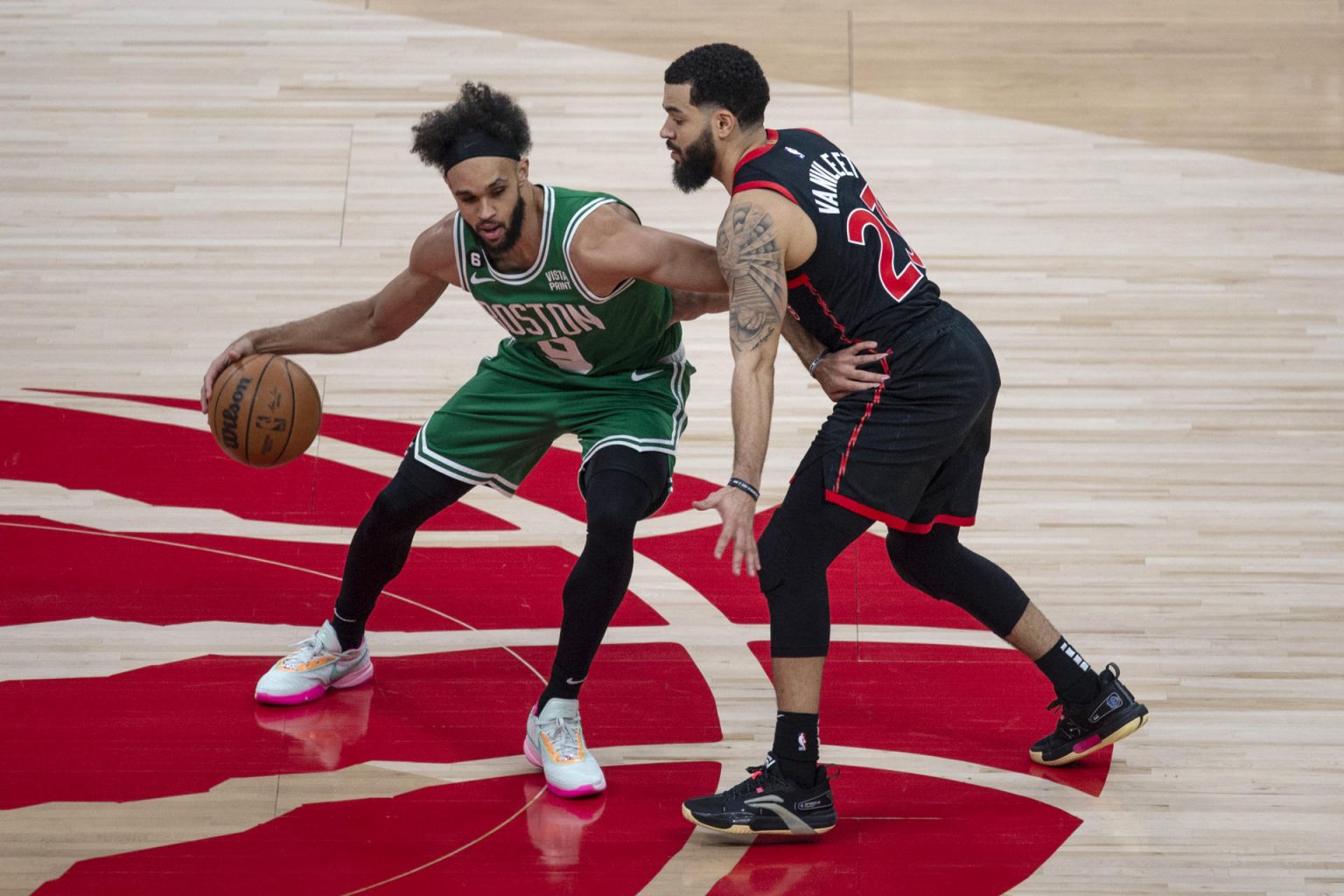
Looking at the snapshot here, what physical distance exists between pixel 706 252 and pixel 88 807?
1.93m

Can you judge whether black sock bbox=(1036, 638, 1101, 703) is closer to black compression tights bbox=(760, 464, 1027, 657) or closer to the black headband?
black compression tights bbox=(760, 464, 1027, 657)

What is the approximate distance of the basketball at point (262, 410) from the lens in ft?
12.5

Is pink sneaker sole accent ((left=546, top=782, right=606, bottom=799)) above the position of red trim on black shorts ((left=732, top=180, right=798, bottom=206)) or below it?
below

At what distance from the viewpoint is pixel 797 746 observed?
3.44 m

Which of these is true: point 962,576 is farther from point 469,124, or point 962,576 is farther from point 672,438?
point 469,124

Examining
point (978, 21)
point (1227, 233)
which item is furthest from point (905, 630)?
point (978, 21)

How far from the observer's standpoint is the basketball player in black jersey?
3.35 meters

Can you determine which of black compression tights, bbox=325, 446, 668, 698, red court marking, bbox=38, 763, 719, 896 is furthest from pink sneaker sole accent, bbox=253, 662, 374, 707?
red court marking, bbox=38, 763, 719, 896

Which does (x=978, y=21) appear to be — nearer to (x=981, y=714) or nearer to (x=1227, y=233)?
(x=1227, y=233)

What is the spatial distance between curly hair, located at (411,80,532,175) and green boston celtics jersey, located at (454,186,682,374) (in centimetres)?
15

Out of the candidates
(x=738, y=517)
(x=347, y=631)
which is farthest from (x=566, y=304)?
(x=347, y=631)

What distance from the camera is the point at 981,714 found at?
13.1ft

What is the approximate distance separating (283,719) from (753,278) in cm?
171

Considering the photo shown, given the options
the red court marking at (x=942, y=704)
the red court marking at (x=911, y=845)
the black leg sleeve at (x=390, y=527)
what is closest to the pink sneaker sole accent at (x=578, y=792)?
the red court marking at (x=911, y=845)
